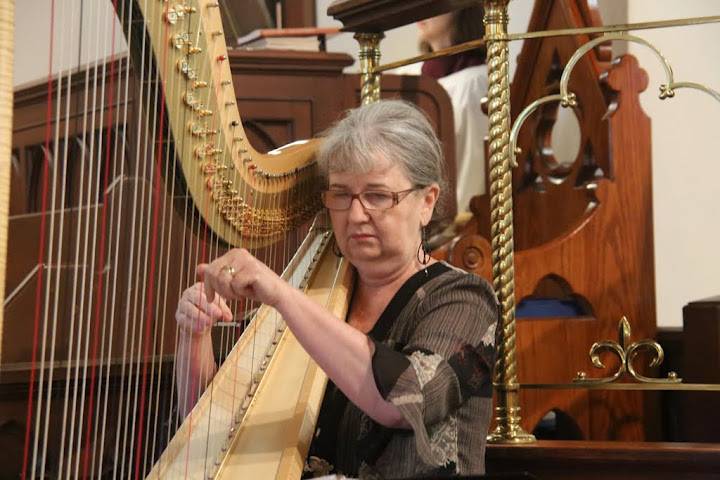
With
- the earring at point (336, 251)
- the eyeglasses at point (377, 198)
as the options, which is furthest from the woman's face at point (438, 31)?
the eyeglasses at point (377, 198)

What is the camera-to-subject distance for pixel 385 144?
2174 mm

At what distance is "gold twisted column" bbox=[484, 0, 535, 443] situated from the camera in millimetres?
2328

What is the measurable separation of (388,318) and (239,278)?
0.54 metres

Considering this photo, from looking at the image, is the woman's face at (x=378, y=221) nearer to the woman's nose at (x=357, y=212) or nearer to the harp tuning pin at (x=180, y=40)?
the woman's nose at (x=357, y=212)

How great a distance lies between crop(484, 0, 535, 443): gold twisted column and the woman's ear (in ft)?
0.57

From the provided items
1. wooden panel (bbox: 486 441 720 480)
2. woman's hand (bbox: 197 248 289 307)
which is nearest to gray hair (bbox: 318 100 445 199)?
woman's hand (bbox: 197 248 289 307)

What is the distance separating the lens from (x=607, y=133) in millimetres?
3014

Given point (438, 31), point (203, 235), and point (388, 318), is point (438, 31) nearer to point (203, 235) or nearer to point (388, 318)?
point (388, 318)

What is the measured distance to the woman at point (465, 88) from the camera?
158 inches

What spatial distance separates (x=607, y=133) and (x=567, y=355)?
25.8 inches

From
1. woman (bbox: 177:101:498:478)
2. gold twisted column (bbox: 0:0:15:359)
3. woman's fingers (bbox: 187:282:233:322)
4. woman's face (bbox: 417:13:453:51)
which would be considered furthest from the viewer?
woman's face (bbox: 417:13:453:51)

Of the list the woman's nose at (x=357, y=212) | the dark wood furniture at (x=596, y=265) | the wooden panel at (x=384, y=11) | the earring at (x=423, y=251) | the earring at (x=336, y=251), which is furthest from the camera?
the dark wood furniture at (x=596, y=265)

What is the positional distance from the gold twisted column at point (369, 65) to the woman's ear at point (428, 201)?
63 centimetres

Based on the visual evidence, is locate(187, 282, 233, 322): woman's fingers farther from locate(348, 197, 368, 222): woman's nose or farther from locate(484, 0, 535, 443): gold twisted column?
locate(484, 0, 535, 443): gold twisted column
